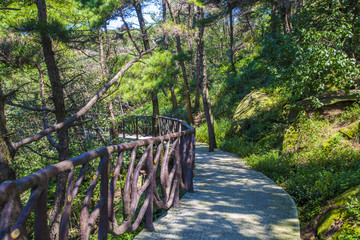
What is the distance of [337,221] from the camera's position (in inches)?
131

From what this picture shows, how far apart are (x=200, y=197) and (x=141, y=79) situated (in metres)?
4.95

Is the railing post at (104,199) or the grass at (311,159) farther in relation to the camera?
the grass at (311,159)

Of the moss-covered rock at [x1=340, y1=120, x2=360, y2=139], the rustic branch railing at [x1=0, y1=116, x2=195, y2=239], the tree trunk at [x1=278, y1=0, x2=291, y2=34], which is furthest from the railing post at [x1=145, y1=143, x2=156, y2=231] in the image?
the tree trunk at [x1=278, y1=0, x2=291, y2=34]

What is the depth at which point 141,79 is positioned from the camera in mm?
8469

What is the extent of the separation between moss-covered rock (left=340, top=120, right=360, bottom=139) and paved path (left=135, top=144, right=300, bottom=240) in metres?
2.37

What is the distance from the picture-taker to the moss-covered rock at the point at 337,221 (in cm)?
311

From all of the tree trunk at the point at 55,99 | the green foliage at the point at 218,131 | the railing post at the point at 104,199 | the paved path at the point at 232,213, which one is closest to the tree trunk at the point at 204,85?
the green foliage at the point at 218,131

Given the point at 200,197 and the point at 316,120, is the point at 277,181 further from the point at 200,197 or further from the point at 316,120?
the point at 316,120

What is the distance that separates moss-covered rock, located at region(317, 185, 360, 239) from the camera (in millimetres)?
3112

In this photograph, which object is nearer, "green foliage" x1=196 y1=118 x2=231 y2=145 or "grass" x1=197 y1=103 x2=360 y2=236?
"grass" x1=197 y1=103 x2=360 y2=236

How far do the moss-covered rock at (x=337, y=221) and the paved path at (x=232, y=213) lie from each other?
0.32 m

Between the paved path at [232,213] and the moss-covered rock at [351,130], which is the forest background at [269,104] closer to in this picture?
the moss-covered rock at [351,130]

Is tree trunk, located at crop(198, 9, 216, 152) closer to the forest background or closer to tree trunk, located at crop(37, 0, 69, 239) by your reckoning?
the forest background

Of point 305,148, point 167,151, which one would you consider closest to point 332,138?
point 305,148
